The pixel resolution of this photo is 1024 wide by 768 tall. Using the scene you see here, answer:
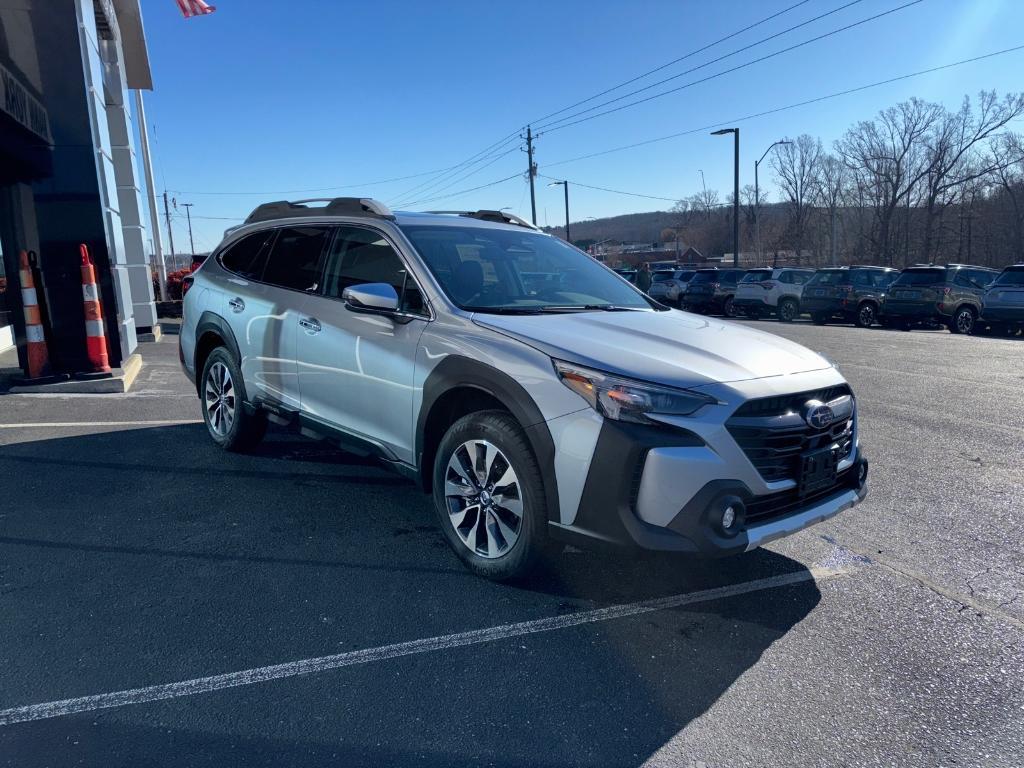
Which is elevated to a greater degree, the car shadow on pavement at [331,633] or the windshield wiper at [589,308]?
the windshield wiper at [589,308]

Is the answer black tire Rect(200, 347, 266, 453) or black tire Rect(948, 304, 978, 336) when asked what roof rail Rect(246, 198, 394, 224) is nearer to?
black tire Rect(200, 347, 266, 453)

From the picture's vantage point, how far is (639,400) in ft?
10.0

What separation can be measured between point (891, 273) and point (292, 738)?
77.9 feet

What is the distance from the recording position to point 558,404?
320cm

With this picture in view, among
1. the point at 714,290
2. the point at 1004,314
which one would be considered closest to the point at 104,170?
the point at 1004,314

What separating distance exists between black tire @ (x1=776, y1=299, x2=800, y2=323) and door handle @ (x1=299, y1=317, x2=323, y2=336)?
840 inches

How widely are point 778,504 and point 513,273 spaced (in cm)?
207

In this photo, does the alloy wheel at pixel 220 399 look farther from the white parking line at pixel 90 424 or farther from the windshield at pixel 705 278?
the windshield at pixel 705 278

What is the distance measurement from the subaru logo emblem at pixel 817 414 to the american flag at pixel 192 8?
58.5 feet

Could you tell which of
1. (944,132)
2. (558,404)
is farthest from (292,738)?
(944,132)

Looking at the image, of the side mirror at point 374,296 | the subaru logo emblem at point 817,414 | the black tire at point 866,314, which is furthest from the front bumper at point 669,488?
the black tire at point 866,314

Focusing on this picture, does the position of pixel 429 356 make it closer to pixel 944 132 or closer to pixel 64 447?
pixel 64 447

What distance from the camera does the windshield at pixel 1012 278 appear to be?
17078 mm

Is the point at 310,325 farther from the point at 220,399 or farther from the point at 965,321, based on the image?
the point at 965,321
